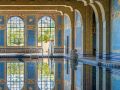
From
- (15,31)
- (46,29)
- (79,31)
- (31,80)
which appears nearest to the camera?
(31,80)

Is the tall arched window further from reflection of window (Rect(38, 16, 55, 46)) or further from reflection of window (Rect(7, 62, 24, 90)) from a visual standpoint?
reflection of window (Rect(7, 62, 24, 90))

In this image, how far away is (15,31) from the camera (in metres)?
47.7

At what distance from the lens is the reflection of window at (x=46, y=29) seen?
46.8 meters

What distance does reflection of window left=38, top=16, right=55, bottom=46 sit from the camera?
4684cm

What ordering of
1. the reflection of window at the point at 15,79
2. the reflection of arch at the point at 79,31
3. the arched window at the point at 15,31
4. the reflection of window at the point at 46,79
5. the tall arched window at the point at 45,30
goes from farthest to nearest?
the tall arched window at the point at 45,30, the arched window at the point at 15,31, the reflection of arch at the point at 79,31, the reflection of window at the point at 15,79, the reflection of window at the point at 46,79

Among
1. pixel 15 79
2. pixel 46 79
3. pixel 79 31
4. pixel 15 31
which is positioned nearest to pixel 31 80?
pixel 46 79

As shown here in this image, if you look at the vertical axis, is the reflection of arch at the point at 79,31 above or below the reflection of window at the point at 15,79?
above

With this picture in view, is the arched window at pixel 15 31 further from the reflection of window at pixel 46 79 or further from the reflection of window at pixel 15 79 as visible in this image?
the reflection of window at pixel 46 79

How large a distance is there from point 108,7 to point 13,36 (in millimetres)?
24945

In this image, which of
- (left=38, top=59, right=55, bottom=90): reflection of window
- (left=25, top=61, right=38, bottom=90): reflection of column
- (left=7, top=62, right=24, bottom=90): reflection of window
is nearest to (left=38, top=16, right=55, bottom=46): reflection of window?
(left=7, top=62, right=24, bottom=90): reflection of window

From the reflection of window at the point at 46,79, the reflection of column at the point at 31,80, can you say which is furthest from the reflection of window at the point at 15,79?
the reflection of window at the point at 46,79

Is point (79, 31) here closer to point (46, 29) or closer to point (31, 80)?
point (46, 29)

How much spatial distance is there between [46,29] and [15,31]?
3.93 metres

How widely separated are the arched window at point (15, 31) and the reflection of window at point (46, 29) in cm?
227
